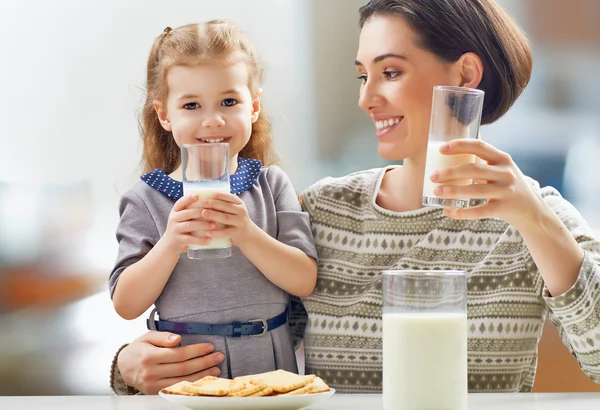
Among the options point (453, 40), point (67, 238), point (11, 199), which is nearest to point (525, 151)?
point (453, 40)

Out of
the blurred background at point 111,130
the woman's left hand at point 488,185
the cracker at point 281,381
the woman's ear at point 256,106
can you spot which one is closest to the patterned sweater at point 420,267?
the woman's ear at point 256,106

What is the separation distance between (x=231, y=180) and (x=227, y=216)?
35 centimetres

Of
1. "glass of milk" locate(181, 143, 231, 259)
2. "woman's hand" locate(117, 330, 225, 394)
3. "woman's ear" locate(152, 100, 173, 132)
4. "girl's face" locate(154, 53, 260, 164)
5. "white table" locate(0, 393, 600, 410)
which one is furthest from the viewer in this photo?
"woman's ear" locate(152, 100, 173, 132)

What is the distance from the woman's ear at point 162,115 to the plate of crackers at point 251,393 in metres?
0.84

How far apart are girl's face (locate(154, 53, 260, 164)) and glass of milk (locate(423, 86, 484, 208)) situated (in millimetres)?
561

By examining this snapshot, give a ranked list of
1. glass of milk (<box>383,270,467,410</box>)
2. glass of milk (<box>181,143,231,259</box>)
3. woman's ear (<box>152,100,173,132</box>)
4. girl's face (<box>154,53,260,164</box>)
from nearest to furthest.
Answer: glass of milk (<box>383,270,467,410</box>) < glass of milk (<box>181,143,231,259</box>) < girl's face (<box>154,53,260,164</box>) < woman's ear (<box>152,100,173,132</box>)

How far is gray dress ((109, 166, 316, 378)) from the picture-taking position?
1.85 meters

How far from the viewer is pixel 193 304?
A: 186 cm

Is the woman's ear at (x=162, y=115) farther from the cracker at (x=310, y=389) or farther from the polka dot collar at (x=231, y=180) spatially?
the cracker at (x=310, y=389)

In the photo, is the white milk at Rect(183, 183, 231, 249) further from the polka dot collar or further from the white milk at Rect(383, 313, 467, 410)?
the white milk at Rect(383, 313, 467, 410)

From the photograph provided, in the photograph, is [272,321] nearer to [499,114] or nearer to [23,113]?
[499,114]

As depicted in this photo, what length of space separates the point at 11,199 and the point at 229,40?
145 centimetres

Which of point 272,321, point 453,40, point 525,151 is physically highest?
point 453,40

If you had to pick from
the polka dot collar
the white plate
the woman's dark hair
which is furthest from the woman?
the white plate
